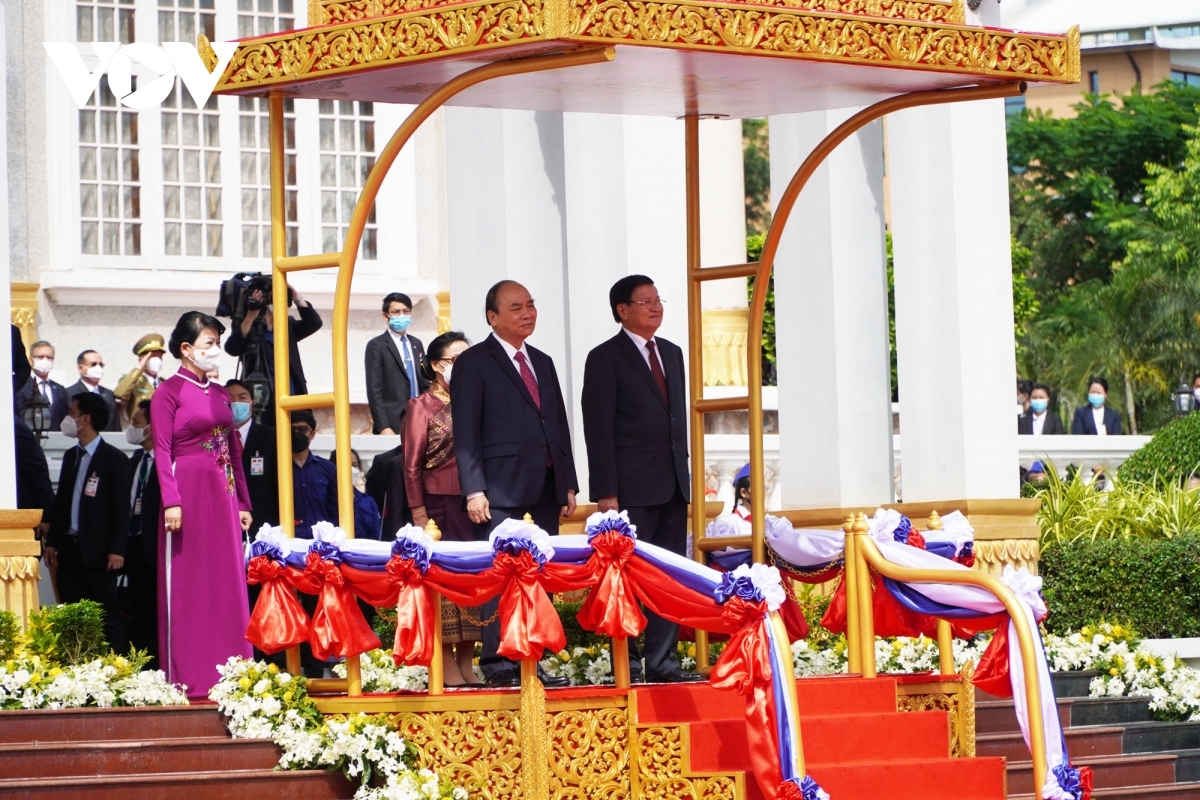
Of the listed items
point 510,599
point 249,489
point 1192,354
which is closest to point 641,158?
point 249,489

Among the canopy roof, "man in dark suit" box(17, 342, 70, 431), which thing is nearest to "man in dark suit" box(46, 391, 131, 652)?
"man in dark suit" box(17, 342, 70, 431)

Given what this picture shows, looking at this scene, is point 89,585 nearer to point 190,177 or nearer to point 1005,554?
point 1005,554

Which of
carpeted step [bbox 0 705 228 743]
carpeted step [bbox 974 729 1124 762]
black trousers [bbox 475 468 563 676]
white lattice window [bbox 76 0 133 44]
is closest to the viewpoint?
carpeted step [bbox 0 705 228 743]

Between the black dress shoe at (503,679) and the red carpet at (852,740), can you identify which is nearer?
the red carpet at (852,740)

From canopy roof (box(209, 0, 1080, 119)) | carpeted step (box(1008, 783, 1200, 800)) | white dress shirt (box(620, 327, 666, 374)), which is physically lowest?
carpeted step (box(1008, 783, 1200, 800))

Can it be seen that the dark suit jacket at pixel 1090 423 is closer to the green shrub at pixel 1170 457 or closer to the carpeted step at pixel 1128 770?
the green shrub at pixel 1170 457

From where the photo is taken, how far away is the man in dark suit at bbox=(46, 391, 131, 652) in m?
12.7

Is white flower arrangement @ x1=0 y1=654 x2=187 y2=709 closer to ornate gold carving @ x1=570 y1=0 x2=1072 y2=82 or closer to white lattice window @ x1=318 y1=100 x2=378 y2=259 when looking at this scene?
ornate gold carving @ x1=570 y1=0 x2=1072 y2=82

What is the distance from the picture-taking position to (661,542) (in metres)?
11.3

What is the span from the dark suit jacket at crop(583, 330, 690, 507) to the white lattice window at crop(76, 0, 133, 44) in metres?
11.7

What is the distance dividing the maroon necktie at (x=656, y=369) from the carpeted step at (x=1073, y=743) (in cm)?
256

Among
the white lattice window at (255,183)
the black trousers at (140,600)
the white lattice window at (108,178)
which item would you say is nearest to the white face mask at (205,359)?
the black trousers at (140,600)

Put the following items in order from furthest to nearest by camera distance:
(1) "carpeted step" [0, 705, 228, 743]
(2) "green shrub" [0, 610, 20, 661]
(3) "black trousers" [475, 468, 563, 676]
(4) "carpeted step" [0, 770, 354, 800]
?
(2) "green shrub" [0, 610, 20, 661] → (3) "black trousers" [475, 468, 563, 676] → (1) "carpeted step" [0, 705, 228, 743] → (4) "carpeted step" [0, 770, 354, 800]

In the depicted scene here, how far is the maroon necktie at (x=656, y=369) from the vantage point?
11.3 meters
